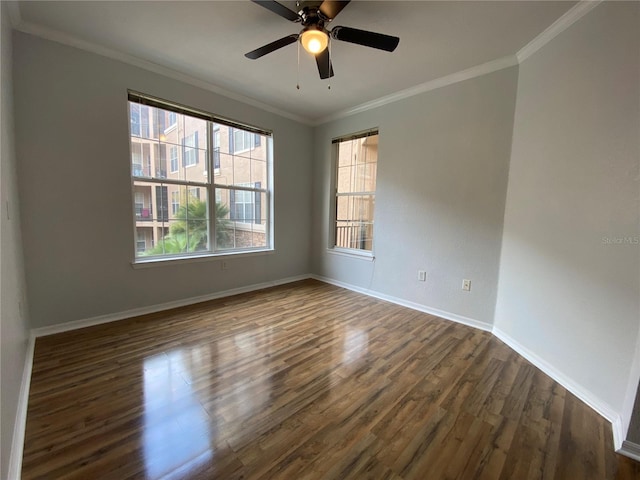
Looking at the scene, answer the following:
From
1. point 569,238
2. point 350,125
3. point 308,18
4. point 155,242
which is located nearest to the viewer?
point 308,18

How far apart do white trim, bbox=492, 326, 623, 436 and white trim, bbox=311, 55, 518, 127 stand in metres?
2.61

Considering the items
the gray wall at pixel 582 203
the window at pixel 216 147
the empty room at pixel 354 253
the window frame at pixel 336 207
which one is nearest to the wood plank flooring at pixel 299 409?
the empty room at pixel 354 253

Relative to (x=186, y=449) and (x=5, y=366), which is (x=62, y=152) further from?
(x=186, y=449)

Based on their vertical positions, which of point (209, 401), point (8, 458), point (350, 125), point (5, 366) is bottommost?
point (209, 401)

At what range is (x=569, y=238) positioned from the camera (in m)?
1.96

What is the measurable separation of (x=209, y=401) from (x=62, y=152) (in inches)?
101

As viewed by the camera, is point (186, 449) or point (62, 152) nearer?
point (186, 449)

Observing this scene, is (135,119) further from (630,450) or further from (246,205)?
(630,450)

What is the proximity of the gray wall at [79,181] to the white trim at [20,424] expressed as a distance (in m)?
0.74

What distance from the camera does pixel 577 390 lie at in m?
1.84

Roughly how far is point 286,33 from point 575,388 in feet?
11.6

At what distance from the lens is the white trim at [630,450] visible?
1.38 m

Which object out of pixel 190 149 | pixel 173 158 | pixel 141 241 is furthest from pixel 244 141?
pixel 141 241

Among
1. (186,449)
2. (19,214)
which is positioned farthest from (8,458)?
(19,214)
